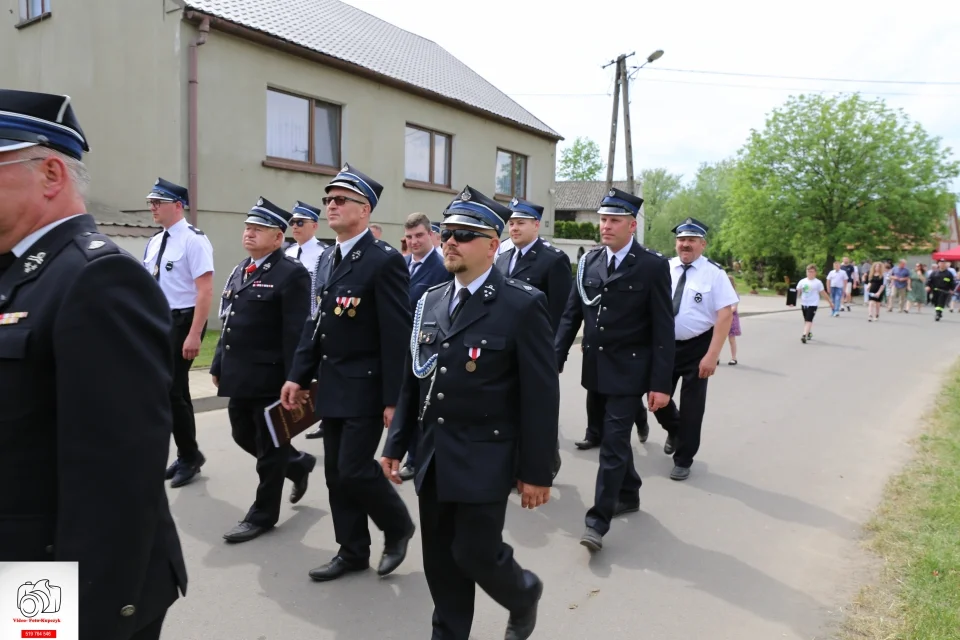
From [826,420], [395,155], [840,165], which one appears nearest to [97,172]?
[395,155]

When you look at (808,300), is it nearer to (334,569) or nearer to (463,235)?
(334,569)

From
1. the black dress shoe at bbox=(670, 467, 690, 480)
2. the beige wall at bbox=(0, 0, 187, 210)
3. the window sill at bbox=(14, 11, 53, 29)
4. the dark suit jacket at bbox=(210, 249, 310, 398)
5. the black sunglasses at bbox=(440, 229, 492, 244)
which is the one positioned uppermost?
the window sill at bbox=(14, 11, 53, 29)

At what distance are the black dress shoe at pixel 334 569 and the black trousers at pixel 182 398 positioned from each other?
1954 millimetres

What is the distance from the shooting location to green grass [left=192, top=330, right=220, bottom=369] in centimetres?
945

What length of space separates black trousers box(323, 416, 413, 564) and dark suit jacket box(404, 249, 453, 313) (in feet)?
8.86

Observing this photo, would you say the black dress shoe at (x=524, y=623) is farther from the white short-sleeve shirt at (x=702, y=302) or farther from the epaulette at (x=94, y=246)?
the white short-sleeve shirt at (x=702, y=302)

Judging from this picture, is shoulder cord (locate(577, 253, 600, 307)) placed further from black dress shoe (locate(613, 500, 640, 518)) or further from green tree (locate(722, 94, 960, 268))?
green tree (locate(722, 94, 960, 268))

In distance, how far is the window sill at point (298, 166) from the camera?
46.8 ft

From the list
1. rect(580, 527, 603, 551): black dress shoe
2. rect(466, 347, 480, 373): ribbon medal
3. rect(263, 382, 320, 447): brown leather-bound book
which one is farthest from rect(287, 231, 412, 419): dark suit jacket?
rect(580, 527, 603, 551): black dress shoe

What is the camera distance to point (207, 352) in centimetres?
1027

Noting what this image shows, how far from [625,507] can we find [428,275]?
2828 mm

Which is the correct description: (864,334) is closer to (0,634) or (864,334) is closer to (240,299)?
(240,299)

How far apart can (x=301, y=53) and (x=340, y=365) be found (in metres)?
12.7

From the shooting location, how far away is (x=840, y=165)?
3725 cm
